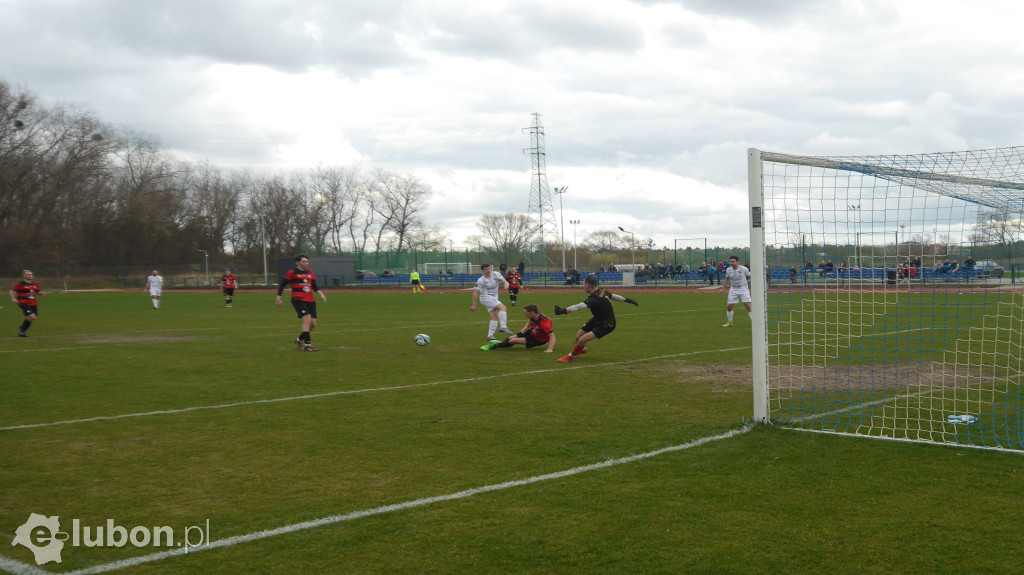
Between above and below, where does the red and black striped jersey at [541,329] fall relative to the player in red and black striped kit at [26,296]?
below

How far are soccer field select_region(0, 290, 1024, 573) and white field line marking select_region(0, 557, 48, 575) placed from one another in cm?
2

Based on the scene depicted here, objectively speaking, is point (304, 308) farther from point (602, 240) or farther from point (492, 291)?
point (602, 240)

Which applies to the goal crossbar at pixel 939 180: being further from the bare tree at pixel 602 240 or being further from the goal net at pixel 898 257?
the bare tree at pixel 602 240

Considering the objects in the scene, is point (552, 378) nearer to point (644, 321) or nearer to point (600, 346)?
point (600, 346)

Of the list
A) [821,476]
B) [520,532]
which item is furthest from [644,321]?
[520,532]

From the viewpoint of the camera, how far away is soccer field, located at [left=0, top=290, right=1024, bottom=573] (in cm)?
418

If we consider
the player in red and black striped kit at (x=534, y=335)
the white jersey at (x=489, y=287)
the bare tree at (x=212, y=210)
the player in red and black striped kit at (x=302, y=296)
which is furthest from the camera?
the bare tree at (x=212, y=210)

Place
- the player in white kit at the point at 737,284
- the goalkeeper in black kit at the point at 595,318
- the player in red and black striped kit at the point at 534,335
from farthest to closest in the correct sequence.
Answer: the player in white kit at the point at 737,284 → the player in red and black striped kit at the point at 534,335 → the goalkeeper in black kit at the point at 595,318

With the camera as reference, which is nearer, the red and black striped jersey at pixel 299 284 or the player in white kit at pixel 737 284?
the red and black striped jersey at pixel 299 284

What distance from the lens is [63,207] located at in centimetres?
6825

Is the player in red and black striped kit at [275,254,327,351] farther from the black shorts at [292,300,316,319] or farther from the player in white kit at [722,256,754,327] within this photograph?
the player in white kit at [722,256,754,327]

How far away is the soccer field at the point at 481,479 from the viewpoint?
4.18 m

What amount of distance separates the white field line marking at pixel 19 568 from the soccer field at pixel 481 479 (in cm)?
2

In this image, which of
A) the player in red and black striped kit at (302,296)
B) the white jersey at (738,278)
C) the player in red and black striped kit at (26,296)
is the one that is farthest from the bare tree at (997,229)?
the player in red and black striped kit at (26,296)
